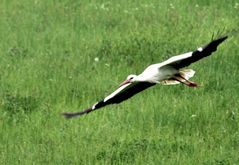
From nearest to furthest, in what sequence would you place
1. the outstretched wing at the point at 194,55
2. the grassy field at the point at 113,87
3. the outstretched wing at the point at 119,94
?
the outstretched wing at the point at 194,55
the outstretched wing at the point at 119,94
the grassy field at the point at 113,87

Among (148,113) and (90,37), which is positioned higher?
(90,37)

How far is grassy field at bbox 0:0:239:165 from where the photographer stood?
7.19 metres

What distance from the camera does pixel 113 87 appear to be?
8891 mm

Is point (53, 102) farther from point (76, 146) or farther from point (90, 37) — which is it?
point (90, 37)

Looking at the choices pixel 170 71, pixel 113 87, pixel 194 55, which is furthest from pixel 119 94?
pixel 113 87

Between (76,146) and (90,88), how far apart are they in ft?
5.67

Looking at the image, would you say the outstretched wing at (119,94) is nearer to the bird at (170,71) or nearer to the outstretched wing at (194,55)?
the bird at (170,71)

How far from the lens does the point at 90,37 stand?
11.1 m

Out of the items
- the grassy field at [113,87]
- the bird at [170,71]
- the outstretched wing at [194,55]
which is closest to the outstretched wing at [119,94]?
the bird at [170,71]

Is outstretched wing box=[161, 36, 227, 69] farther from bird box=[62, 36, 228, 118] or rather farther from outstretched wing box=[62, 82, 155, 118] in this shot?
outstretched wing box=[62, 82, 155, 118]

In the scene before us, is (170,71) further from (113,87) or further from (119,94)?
(113,87)

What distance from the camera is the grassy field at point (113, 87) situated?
23.6 feet

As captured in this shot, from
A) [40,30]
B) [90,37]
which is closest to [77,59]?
[90,37]

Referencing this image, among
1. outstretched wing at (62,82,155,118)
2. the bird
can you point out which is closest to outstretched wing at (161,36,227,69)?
the bird
